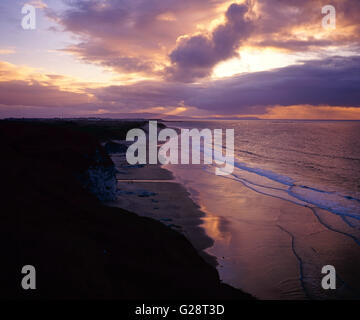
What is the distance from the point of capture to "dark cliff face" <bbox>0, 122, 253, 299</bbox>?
4.00 meters

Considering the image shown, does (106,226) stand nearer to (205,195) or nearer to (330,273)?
(330,273)

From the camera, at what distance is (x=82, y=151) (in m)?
12.3

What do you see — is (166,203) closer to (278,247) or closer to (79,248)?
(278,247)

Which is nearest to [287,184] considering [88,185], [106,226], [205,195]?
[205,195]

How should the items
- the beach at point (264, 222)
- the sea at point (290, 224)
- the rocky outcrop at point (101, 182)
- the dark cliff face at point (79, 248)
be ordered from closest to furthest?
the dark cliff face at point (79, 248) < the sea at point (290, 224) < the beach at point (264, 222) < the rocky outcrop at point (101, 182)

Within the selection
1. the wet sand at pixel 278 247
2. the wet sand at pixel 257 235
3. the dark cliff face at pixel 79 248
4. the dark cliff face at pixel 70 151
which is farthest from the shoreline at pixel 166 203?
the dark cliff face at pixel 79 248

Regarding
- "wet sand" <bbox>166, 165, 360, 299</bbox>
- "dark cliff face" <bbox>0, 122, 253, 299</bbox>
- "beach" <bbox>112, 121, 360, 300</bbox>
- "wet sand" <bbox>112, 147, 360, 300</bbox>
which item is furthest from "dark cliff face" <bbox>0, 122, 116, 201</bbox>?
"wet sand" <bbox>166, 165, 360, 299</bbox>

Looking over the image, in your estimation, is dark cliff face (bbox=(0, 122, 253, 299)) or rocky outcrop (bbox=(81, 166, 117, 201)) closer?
dark cliff face (bbox=(0, 122, 253, 299))

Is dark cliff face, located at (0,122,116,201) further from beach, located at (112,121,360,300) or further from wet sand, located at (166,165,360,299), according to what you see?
wet sand, located at (166,165,360,299)

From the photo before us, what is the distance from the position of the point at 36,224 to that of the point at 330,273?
865cm

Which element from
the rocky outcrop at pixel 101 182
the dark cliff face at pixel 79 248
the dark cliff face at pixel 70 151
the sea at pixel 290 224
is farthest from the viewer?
the rocky outcrop at pixel 101 182

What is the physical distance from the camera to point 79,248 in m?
4.64

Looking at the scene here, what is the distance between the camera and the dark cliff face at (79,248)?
13.1 feet

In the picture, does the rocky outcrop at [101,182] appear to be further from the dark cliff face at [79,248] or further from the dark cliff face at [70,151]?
the dark cliff face at [79,248]
